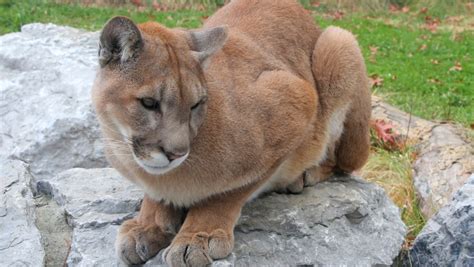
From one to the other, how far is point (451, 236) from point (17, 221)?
263 cm

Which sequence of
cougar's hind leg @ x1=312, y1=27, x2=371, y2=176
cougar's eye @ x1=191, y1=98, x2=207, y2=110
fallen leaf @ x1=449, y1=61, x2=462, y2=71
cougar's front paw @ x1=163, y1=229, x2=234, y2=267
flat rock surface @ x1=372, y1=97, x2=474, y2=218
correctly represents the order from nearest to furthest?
cougar's eye @ x1=191, y1=98, x2=207, y2=110, cougar's front paw @ x1=163, y1=229, x2=234, y2=267, cougar's hind leg @ x1=312, y1=27, x2=371, y2=176, flat rock surface @ x1=372, y1=97, x2=474, y2=218, fallen leaf @ x1=449, y1=61, x2=462, y2=71

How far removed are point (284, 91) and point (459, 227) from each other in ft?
4.27

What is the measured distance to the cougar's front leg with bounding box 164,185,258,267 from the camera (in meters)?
4.06

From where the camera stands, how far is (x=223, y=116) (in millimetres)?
4180

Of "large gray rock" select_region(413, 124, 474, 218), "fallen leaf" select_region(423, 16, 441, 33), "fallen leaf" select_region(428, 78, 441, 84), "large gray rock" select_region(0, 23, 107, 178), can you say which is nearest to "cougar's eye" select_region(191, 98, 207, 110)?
"large gray rock" select_region(0, 23, 107, 178)

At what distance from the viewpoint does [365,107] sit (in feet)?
17.2

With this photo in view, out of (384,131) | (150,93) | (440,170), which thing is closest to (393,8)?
(384,131)

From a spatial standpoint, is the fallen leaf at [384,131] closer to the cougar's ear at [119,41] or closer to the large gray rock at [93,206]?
the large gray rock at [93,206]

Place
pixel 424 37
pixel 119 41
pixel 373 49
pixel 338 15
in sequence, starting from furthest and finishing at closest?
pixel 338 15, pixel 424 37, pixel 373 49, pixel 119 41

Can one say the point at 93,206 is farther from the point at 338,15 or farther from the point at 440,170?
the point at 338,15

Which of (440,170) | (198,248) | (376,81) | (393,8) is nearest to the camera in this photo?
(198,248)

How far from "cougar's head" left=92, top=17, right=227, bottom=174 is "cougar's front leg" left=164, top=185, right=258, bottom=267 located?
0.47 m

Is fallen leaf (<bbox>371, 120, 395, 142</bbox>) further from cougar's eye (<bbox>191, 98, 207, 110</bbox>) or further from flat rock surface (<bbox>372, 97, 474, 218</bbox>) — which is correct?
cougar's eye (<bbox>191, 98, 207, 110</bbox>)

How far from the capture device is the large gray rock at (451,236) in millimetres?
4414
